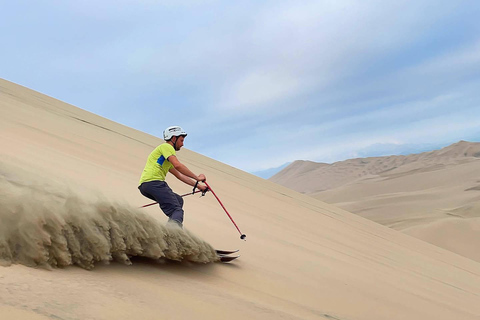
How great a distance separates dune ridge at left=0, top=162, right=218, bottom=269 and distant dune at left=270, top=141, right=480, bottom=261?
1435 cm

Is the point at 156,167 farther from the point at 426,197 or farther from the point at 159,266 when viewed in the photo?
the point at 426,197

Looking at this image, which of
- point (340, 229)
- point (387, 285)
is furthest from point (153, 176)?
point (340, 229)

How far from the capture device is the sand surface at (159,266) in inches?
89.9

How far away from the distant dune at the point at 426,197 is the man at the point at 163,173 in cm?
1349

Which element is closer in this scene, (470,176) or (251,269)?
(251,269)

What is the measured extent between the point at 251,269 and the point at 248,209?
15.3 feet

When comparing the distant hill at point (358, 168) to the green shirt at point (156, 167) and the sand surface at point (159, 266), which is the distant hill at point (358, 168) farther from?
the green shirt at point (156, 167)

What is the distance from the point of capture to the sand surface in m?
2.28

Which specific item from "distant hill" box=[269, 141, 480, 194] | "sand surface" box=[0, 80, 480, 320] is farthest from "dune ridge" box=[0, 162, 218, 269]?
"distant hill" box=[269, 141, 480, 194]

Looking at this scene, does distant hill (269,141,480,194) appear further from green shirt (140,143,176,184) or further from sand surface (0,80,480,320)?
green shirt (140,143,176,184)

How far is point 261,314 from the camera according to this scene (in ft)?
9.17

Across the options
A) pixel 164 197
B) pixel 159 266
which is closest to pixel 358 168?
pixel 164 197

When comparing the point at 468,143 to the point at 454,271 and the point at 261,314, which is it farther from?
the point at 261,314

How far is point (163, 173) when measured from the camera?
440 centimetres
